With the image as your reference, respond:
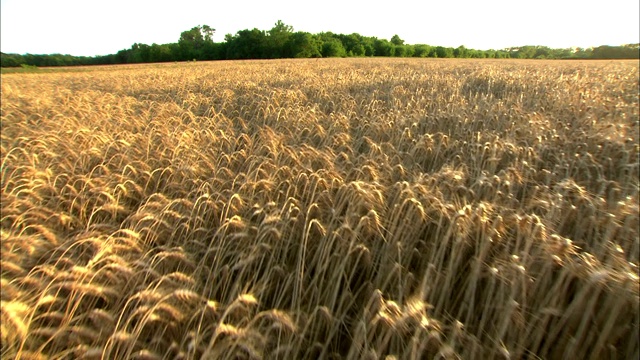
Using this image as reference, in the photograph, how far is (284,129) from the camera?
15.9 ft

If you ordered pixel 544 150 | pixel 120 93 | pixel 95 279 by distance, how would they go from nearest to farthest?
pixel 95 279, pixel 544 150, pixel 120 93

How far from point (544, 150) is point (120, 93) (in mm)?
10122

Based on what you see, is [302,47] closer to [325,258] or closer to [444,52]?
[444,52]

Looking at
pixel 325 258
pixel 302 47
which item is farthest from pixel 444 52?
pixel 325 258

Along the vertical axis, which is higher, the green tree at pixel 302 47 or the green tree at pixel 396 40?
the green tree at pixel 396 40

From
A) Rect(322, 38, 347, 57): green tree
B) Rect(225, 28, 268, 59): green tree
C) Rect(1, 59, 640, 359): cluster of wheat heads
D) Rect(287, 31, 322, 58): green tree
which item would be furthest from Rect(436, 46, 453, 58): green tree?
Rect(1, 59, 640, 359): cluster of wheat heads

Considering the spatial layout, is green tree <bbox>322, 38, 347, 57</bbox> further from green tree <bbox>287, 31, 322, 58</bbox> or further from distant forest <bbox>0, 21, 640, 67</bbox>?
green tree <bbox>287, 31, 322, 58</bbox>

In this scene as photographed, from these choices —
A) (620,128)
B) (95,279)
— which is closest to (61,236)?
(95,279)

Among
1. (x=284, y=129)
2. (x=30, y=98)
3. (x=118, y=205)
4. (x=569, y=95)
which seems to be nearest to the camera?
(x=118, y=205)

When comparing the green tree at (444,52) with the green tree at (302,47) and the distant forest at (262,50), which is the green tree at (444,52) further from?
the green tree at (302,47)

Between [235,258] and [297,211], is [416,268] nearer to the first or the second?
[297,211]

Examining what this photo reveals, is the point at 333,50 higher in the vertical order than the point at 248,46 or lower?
lower

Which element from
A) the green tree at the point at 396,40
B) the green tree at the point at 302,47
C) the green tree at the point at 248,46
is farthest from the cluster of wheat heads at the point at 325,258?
the green tree at the point at 396,40

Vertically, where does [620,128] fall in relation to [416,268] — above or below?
above
